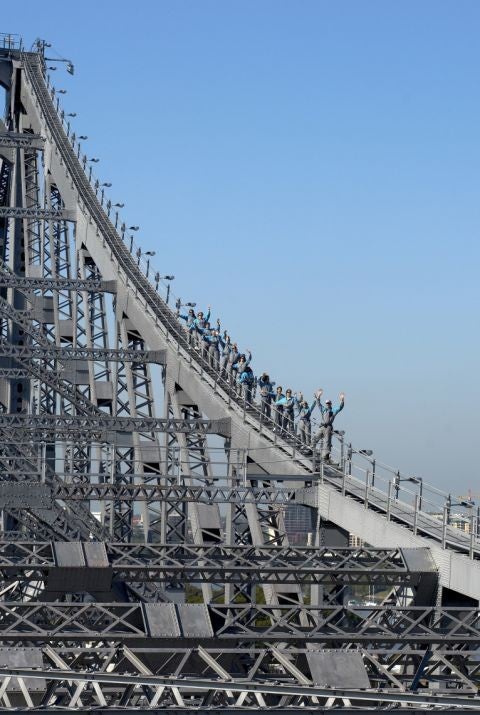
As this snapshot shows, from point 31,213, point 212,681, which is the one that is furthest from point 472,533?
point 31,213

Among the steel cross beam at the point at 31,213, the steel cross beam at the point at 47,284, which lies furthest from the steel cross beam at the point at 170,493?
the steel cross beam at the point at 31,213

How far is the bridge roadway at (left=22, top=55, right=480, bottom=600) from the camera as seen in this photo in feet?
127

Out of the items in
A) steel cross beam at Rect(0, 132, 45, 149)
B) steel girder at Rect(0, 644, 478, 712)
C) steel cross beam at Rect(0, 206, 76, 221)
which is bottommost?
steel girder at Rect(0, 644, 478, 712)

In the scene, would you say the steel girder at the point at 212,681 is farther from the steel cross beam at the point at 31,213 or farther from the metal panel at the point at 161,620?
the steel cross beam at the point at 31,213

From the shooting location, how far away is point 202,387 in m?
58.3

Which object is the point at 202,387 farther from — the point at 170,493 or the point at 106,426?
the point at 170,493

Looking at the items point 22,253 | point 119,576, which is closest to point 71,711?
point 119,576

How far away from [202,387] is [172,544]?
21103 millimetres

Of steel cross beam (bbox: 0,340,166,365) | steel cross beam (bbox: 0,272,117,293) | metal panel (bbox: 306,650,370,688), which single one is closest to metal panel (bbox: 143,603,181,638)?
metal panel (bbox: 306,650,370,688)

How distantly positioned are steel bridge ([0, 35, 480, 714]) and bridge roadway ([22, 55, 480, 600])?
0.29ft

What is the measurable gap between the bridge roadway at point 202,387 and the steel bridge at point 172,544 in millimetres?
87

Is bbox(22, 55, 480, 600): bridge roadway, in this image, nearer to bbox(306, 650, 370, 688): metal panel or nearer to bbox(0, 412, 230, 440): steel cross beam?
bbox(0, 412, 230, 440): steel cross beam

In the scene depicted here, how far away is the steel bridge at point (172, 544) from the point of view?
1125 inches

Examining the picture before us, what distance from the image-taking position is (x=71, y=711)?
2294cm
